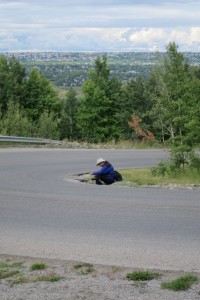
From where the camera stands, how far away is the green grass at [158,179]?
18.5m

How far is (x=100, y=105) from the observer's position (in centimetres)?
8419

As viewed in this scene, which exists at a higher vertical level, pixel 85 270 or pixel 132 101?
pixel 132 101

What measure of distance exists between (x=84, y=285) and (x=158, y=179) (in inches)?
484

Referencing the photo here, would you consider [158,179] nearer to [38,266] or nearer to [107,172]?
[107,172]

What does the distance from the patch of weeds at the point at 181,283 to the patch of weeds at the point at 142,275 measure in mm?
341

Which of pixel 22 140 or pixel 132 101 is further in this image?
pixel 132 101

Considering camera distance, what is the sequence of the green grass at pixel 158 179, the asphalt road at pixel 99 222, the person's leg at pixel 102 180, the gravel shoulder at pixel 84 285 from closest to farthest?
the gravel shoulder at pixel 84 285
the asphalt road at pixel 99 222
the green grass at pixel 158 179
the person's leg at pixel 102 180

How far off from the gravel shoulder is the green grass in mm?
→ 9747

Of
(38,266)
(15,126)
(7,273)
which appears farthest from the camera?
(15,126)

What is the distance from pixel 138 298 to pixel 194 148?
48.4 ft

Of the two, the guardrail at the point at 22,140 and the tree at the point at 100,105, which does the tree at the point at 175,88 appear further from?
the tree at the point at 100,105

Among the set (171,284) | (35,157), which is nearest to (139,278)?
(171,284)

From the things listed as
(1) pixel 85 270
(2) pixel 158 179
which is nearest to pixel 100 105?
(2) pixel 158 179

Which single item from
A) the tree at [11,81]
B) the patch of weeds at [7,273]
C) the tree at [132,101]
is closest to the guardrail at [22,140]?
the patch of weeds at [7,273]
